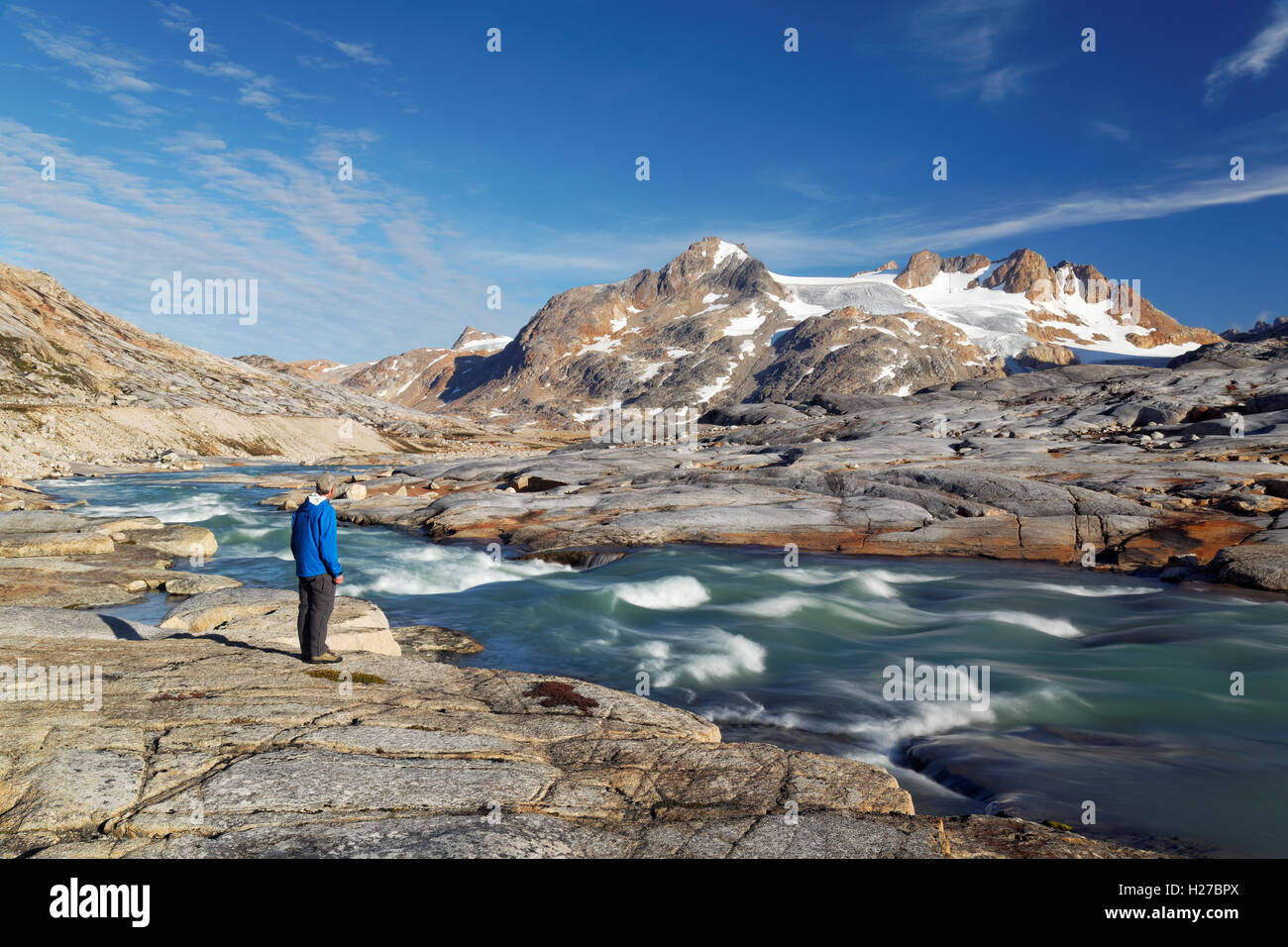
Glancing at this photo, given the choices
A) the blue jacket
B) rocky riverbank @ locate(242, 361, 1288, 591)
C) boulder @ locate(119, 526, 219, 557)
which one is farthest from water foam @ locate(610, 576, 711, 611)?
boulder @ locate(119, 526, 219, 557)

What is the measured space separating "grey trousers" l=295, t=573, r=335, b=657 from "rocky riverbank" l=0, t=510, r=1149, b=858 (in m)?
0.38

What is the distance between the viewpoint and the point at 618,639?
17.8m

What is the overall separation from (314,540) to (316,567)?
419mm

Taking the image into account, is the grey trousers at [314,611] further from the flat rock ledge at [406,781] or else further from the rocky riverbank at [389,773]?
the flat rock ledge at [406,781]

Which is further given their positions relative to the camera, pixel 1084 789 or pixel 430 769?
pixel 1084 789

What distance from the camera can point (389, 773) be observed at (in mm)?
6715

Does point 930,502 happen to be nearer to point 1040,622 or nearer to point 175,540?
point 1040,622

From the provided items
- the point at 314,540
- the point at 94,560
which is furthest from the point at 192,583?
the point at 314,540

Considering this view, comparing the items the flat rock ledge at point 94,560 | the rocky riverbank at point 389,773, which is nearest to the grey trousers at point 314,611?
the rocky riverbank at point 389,773

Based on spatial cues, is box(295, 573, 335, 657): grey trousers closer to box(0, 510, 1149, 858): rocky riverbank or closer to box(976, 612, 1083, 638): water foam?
box(0, 510, 1149, 858): rocky riverbank

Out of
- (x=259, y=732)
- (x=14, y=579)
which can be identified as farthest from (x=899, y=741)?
(x=14, y=579)
